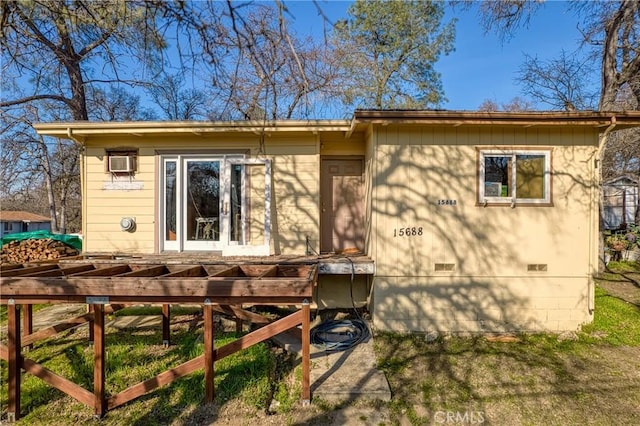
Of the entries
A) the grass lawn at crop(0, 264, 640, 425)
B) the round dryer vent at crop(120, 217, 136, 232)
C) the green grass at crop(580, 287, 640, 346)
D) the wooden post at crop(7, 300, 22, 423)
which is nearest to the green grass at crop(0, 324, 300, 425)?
the grass lawn at crop(0, 264, 640, 425)

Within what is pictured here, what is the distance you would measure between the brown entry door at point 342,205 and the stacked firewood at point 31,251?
5694mm

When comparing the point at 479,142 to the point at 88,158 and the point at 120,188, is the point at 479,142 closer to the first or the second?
the point at 120,188

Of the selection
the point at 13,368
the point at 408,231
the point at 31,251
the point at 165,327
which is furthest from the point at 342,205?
the point at 31,251

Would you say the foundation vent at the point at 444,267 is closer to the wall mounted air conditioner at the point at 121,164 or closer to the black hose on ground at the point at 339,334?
the black hose on ground at the point at 339,334

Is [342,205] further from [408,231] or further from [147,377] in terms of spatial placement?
[147,377]

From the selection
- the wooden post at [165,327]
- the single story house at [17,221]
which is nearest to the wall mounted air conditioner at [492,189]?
the wooden post at [165,327]

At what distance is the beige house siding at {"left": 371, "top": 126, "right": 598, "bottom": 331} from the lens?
504cm

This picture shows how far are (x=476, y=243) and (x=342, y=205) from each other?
2404mm

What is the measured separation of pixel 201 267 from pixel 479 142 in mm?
4489

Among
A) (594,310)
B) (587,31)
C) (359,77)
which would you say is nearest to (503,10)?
(587,31)

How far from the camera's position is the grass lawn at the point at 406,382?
3.18m

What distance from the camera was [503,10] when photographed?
27.6ft

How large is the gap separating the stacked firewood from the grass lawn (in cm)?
288

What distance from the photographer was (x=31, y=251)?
7.07 m
